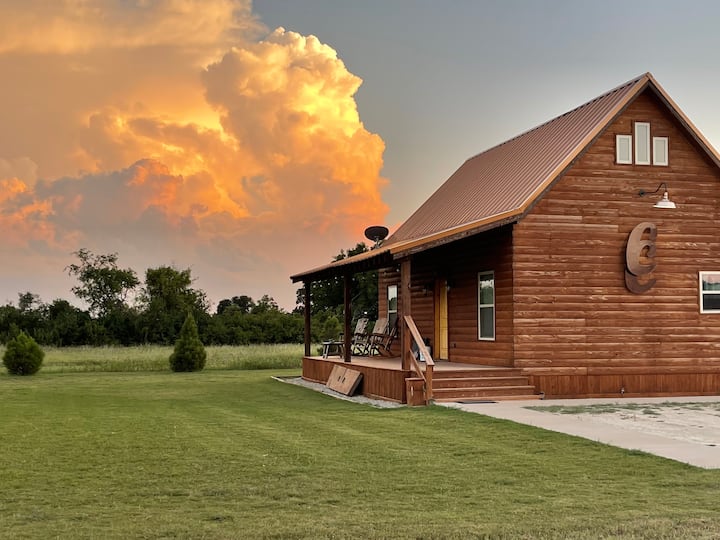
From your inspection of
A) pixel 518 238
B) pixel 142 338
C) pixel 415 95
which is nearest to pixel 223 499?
pixel 518 238

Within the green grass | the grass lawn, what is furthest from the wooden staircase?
the green grass

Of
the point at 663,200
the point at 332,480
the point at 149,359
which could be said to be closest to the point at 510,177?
the point at 663,200

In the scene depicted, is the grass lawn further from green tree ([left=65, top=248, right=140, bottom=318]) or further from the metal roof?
green tree ([left=65, top=248, right=140, bottom=318])

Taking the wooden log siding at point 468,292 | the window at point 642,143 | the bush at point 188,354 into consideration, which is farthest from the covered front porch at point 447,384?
the bush at point 188,354

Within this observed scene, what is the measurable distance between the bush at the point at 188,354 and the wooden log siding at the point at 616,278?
13470mm

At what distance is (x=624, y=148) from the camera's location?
18031mm

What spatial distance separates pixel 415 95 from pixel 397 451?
54.6ft

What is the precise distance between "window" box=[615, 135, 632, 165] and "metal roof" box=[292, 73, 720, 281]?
0.53m

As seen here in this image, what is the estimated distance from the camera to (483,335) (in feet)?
61.3

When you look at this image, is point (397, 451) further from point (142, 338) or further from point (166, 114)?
point (142, 338)

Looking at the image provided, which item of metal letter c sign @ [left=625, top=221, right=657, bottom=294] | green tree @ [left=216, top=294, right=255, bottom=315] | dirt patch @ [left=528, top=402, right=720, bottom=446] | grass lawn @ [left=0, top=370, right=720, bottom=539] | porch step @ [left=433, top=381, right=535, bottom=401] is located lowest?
grass lawn @ [left=0, top=370, right=720, bottom=539]

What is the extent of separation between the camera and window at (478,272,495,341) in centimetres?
1828

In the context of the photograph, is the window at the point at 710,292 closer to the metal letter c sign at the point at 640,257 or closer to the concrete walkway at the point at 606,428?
the metal letter c sign at the point at 640,257

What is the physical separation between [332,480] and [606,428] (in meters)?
5.00
